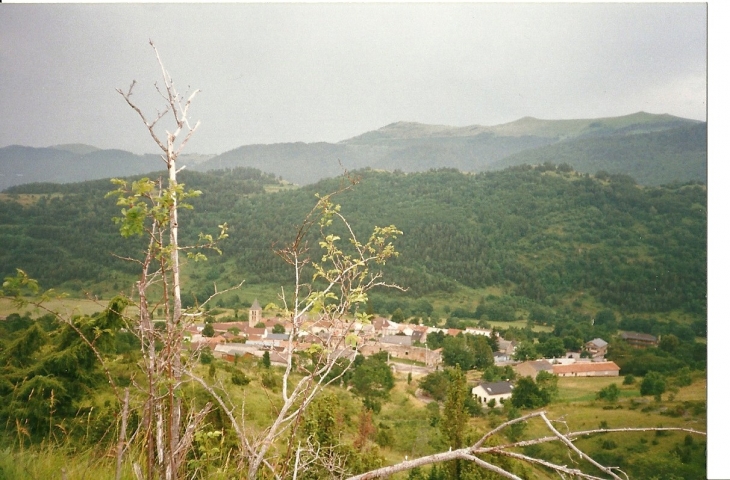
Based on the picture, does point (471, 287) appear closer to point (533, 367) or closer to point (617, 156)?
point (533, 367)

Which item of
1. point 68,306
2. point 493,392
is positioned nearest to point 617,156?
point 493,392

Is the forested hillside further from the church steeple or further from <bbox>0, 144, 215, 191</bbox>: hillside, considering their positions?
<bbox>0, 144, 215, 191</bbox>: hillside

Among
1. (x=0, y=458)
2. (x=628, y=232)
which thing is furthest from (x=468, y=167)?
(x=0, y=458)

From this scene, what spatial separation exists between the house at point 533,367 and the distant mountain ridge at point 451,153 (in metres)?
6.73

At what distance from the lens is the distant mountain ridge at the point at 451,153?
392 inches

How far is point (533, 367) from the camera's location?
43.2 feet

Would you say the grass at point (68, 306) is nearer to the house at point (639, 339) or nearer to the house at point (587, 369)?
the house at point (587, 369)

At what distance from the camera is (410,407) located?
13.0 meters

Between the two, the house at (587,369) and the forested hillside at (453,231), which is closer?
the forested hillside at (453,231)

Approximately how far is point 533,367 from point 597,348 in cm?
198

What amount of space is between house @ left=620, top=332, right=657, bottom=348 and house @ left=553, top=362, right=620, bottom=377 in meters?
0.99

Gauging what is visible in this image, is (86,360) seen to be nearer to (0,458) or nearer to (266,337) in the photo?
(0,458)

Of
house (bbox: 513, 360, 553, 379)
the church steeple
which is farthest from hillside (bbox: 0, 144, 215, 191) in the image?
house (bbox: 513, 360, 553, 379)

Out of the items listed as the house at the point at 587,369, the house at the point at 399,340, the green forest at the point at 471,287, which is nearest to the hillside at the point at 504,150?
the green forest at the point at 471,287
